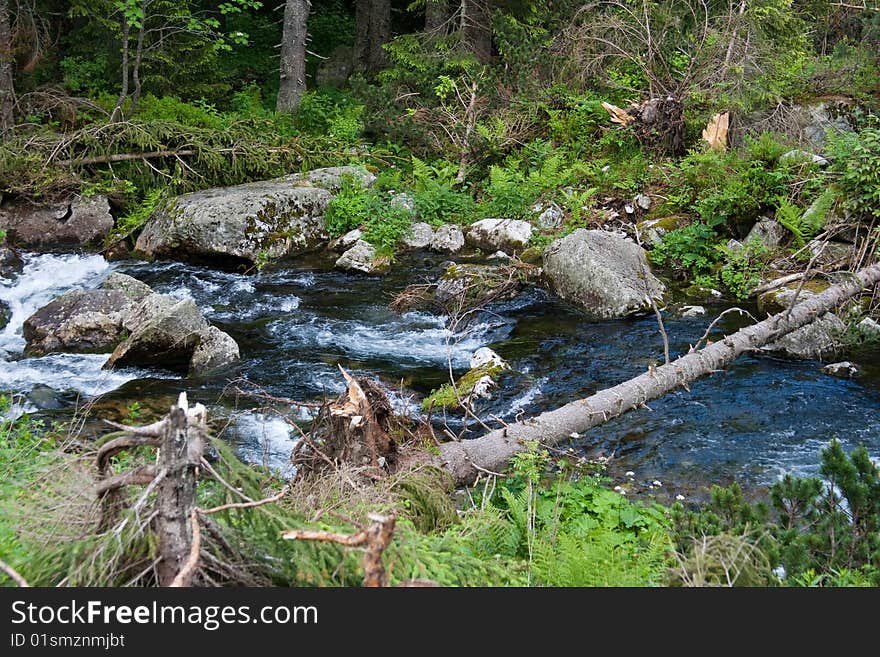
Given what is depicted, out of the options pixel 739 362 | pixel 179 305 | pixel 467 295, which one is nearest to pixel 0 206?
pixel 179 305

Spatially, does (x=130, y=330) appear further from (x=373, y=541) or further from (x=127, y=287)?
(x=373, y=541)

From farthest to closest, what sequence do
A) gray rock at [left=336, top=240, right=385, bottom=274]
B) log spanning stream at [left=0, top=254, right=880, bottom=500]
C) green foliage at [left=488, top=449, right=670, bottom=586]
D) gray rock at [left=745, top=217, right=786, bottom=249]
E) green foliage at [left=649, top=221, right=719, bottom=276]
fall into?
1. gray rock at [left=336, top=240, right=385, bottom=274]
2. green foliage at [left=649, top=221, right=719, bottom=276]
3. gray rock at [left=745, top=217, right=786, bottom=249]
4. log spanning stream at [left=0, top=254, right=880, bottom=500]
5. green foliage at [left=488, top=449, right=670, bottom=586]

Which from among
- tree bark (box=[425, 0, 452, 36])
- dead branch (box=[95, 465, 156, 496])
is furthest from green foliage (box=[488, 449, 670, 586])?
tree bark (box=[425, 0, 452, 36])

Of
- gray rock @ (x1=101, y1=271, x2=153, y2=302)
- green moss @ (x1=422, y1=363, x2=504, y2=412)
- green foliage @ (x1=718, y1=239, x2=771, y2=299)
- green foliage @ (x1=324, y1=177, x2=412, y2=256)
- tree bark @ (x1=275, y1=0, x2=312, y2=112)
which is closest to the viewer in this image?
green moss @ (x1=422, y1=363, x2=504, y2=412)

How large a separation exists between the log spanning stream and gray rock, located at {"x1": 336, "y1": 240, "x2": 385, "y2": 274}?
0.85 feet

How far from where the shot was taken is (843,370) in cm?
863

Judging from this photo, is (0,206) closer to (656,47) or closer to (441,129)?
(441,129)

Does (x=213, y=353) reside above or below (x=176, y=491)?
below

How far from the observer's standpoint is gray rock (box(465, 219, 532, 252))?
12.7 m

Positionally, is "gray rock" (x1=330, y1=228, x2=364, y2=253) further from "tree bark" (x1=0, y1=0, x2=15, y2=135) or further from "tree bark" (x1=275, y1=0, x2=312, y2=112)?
"tree bark" (x1=0, y1=0, x2=15, y2=135)

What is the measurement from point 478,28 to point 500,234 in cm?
671

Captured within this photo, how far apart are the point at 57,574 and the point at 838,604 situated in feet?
10.2

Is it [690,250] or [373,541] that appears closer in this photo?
[373,541]

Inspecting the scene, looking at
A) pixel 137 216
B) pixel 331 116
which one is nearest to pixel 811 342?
pixel 137 216
